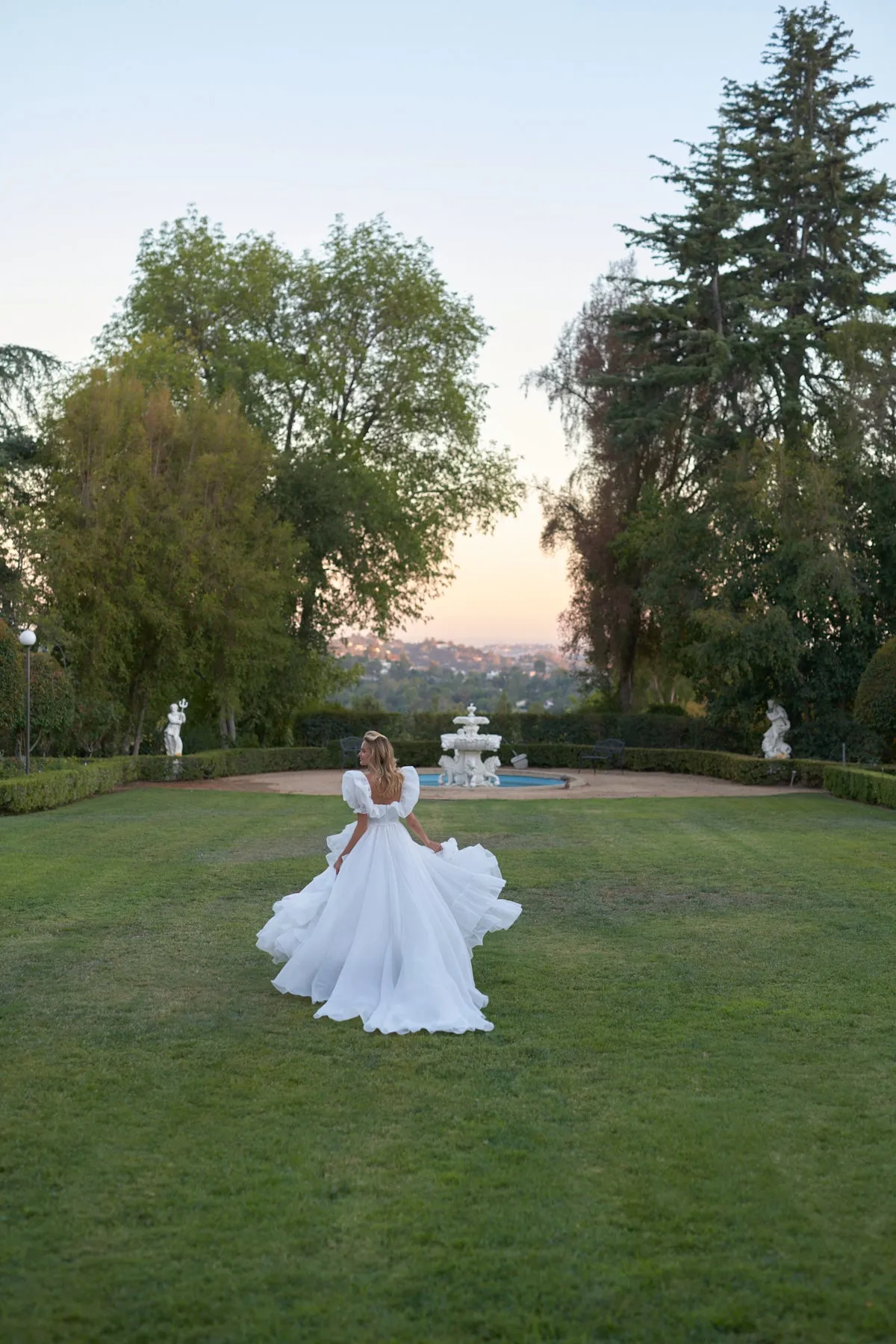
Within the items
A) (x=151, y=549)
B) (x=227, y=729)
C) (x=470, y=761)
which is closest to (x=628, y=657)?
(x=470, y=761)

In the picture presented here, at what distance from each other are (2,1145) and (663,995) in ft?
12.9

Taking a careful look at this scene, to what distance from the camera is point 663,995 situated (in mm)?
7523

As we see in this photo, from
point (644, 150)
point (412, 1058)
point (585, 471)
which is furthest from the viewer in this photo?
point (585, 471)

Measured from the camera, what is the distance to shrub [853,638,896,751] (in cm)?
2609

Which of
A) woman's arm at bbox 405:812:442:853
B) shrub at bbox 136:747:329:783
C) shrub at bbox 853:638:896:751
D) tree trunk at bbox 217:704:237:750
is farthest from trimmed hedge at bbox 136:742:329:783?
woman's arm at bbox 405:812:442:853

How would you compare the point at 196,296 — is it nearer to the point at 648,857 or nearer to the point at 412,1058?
the point at 648,857

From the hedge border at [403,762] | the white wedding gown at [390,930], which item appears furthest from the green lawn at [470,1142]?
the hedge border at [403,762]

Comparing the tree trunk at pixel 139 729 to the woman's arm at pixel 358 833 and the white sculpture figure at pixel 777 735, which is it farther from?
the woman's arm at pixel 358 833

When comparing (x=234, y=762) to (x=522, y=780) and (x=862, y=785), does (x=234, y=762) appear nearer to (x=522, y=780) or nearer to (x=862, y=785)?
(x=522, y=780)

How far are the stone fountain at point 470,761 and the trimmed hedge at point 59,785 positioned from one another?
23.1 ft

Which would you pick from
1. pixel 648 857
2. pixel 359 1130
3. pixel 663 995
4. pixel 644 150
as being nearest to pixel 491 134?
pixel 648 857

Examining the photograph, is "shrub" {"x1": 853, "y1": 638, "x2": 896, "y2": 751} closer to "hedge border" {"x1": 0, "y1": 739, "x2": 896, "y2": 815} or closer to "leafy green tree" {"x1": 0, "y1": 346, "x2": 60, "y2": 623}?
"hedge border" {"x1": 0, "y1": 739, "x2": 896, "y2": 815}

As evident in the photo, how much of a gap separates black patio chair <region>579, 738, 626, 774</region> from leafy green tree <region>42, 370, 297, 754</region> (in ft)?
28.1

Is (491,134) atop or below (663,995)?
atop
